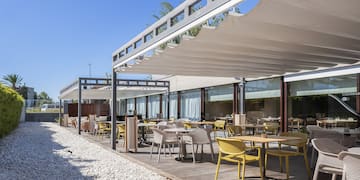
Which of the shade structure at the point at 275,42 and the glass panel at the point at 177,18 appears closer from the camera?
the shade structure at the point at 275,42

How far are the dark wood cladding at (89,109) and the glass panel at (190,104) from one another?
11151 millimetres

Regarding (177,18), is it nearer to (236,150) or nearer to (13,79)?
(236,150)

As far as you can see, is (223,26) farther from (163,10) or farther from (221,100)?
(163,10)

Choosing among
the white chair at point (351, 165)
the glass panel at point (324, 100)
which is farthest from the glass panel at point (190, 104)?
the white chair at point (351, 165)

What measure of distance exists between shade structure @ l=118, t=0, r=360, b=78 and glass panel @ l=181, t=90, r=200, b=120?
698 cm

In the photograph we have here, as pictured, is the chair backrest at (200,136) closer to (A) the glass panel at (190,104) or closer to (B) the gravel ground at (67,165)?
(B) the gravel ground at (67,165)

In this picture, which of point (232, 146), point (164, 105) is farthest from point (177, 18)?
point (164, 105)

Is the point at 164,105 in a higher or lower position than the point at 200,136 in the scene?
higher

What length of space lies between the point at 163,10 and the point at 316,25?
2449cm

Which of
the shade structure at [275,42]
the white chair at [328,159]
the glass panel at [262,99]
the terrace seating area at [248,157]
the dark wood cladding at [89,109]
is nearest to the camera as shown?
the shade structure at [275,42]

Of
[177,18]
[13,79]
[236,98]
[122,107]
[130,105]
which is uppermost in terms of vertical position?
[13,79]

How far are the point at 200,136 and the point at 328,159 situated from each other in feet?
10.3

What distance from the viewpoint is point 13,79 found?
3306 cm

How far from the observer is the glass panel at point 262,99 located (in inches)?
432
